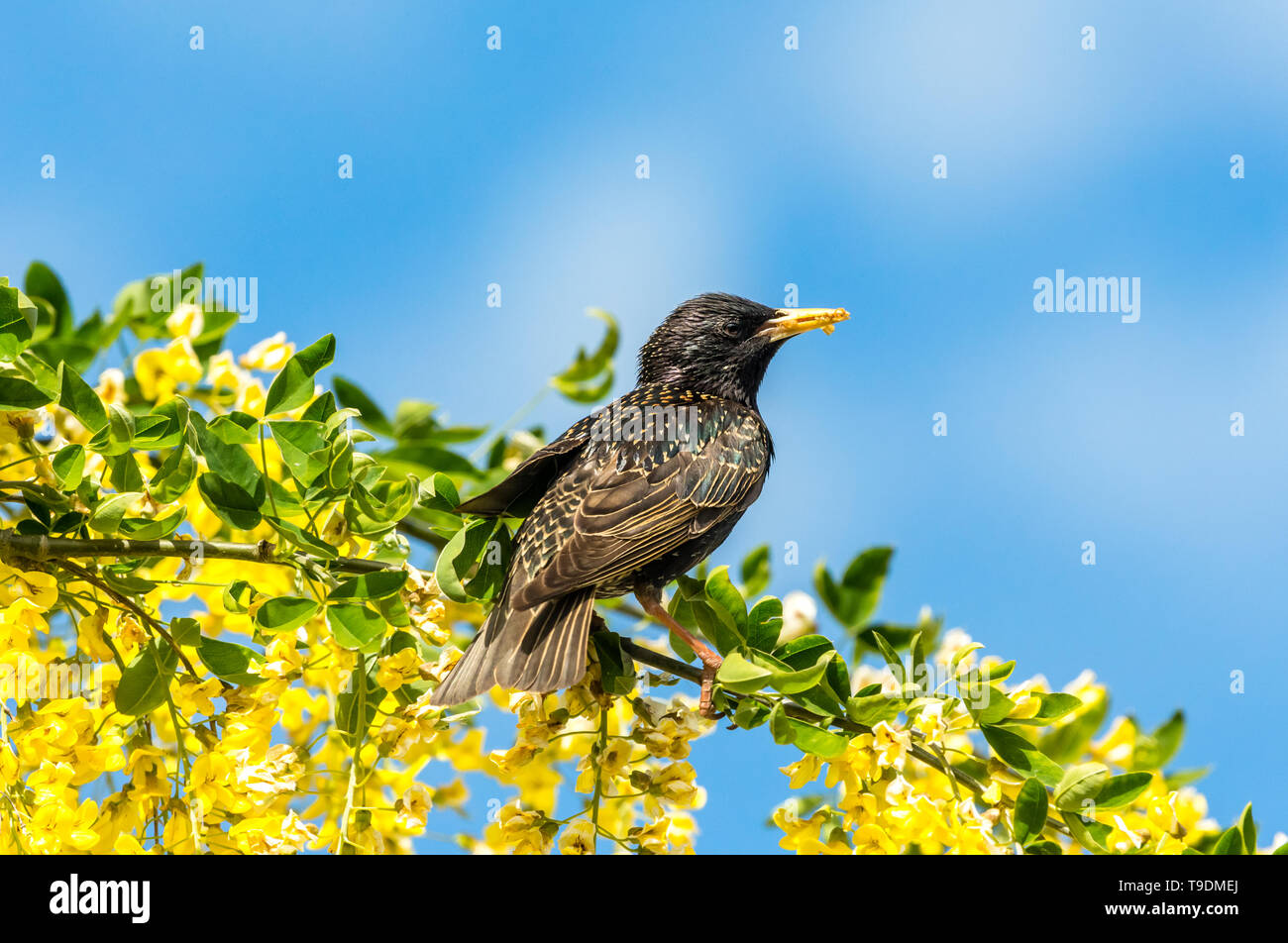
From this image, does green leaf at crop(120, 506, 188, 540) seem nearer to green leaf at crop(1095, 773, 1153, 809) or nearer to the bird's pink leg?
the bird's pink leg

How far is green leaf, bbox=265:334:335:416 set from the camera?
2.26 metres

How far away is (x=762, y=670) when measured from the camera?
2016 millimetres

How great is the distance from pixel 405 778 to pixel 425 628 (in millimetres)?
941

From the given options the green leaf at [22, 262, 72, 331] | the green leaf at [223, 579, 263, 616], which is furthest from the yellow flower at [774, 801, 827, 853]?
the green leaf at [22, 262, 72, 331]

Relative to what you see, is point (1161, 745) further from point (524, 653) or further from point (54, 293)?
point (54, 293)

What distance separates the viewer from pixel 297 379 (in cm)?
230

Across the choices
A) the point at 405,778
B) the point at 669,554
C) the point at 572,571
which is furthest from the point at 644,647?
the point at 405,778

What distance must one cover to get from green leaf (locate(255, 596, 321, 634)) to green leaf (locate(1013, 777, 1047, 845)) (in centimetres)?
126

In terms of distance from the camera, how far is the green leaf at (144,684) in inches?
78.5

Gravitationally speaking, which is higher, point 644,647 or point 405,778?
point 644,647

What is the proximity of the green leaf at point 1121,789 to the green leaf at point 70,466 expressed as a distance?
187cm

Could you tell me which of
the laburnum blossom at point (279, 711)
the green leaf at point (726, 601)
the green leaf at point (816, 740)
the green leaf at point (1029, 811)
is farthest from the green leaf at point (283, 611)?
the green leaf at point (1029, 811)
